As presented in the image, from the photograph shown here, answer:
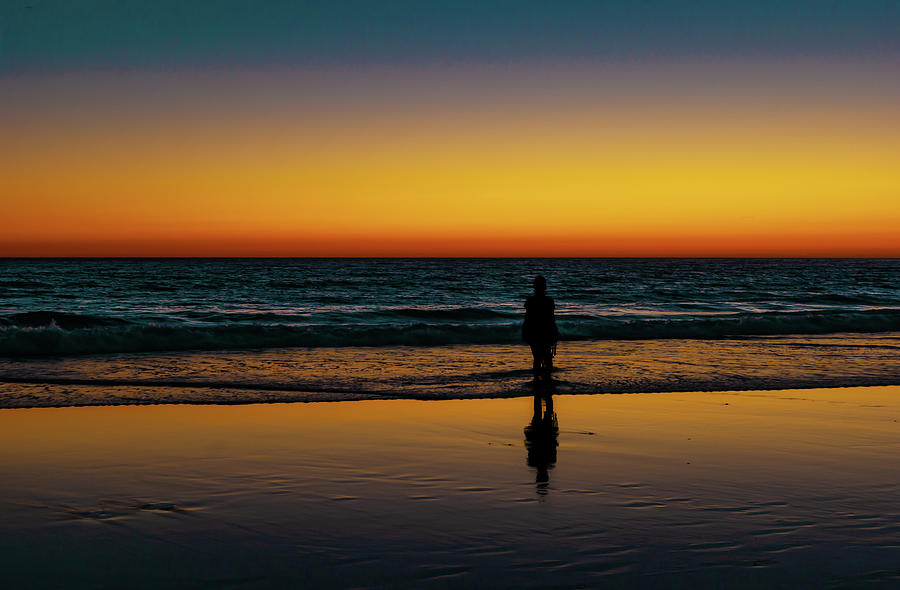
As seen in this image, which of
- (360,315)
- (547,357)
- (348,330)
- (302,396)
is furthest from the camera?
(360,315)

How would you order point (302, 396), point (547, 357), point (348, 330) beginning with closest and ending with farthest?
point (302, 396) < point (547, 357) < point (348, 330)

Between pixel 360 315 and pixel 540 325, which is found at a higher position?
pixel 540 325

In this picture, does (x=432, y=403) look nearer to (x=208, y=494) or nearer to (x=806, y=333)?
(x=208, y=494)

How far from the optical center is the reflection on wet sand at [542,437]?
22.4 feet

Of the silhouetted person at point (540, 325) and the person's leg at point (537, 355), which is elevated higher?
the silhouetted person at point (540, 325)

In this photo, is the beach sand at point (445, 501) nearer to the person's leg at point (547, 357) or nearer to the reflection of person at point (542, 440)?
the reflection of person at point (542, 440)

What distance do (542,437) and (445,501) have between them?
9.31 feet

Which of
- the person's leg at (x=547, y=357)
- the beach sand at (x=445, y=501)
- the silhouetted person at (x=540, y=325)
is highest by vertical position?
the silhouetted person at (x=540, y=325)

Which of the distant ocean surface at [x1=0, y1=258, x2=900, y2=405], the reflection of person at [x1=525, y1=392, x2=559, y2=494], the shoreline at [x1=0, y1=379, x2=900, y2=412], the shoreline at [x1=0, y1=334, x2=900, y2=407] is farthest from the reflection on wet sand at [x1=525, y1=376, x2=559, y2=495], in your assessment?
the distant ocean surface at [x1=0, y1=258, x2=900, y2=405]

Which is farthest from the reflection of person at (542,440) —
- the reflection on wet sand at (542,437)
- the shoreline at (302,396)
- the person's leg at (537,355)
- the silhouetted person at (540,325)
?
the shoreline at (302,396)

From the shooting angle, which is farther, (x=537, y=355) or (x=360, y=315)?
(x=360, y=315)

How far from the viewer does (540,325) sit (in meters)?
12.1

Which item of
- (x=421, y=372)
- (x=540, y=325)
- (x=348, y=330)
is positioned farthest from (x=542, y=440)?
(x=348, y=330)

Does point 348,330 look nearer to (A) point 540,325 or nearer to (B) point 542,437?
(A) point 540,325
